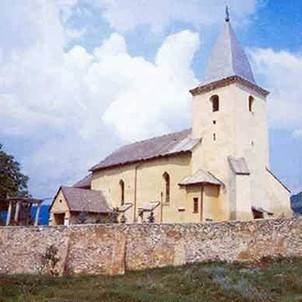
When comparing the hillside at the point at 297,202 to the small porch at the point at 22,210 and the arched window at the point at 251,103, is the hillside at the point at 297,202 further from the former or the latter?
the small porch at the point at 22,210

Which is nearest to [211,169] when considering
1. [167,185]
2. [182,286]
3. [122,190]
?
[167,185]

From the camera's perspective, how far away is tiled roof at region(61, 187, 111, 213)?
137 ft

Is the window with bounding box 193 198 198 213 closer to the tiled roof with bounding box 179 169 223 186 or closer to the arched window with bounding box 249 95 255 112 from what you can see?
the tiled roof with bounding box 179 169 223 186

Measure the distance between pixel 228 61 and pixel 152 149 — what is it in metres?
9.58

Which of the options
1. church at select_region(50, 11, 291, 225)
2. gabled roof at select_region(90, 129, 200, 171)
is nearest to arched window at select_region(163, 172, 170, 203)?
church at select_region(50, 11, 291, 225)

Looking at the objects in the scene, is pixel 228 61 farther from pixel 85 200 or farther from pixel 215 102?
pixel 85 200

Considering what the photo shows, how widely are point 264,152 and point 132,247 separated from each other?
1724 cm

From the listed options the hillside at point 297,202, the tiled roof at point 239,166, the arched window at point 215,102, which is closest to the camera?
the tiled roof at point 239,166

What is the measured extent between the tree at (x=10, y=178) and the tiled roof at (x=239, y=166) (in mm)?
18924

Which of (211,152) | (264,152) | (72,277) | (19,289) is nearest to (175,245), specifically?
(72,277)

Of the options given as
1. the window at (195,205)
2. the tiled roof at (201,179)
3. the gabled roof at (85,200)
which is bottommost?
the window at (195,205)

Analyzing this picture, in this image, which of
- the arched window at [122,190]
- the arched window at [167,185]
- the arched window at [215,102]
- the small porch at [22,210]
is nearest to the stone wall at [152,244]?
the small porch at [22,210]

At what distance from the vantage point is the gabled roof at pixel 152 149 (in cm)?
4006

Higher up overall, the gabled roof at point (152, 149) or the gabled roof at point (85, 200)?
the gabled roof at point (152, 149)
